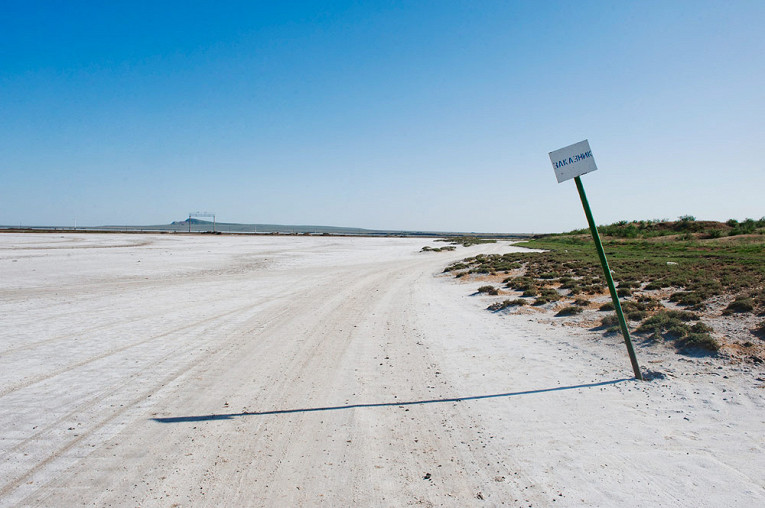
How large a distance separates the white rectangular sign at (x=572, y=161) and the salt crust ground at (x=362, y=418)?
3.21 metres

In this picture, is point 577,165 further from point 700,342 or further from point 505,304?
point 505,304

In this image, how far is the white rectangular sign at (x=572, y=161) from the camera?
601cm

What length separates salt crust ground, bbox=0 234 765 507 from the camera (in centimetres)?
378

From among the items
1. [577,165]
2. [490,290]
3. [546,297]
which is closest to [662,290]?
[546,297]

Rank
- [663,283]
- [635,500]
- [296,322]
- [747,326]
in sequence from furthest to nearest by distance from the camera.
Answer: [663,283], [296,322], [747,326], [635,500]

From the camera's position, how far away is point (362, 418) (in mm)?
5270

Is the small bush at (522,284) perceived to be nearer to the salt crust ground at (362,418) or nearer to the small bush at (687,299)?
the small bush at (687,299)

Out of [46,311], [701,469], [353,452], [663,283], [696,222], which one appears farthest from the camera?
[696,222]

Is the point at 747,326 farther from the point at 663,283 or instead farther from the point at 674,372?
the point at 663,283

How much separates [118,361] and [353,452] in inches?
214

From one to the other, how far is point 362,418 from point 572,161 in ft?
15.1

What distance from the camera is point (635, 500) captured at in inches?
142

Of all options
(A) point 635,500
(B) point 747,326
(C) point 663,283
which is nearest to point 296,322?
(A) point 635,500

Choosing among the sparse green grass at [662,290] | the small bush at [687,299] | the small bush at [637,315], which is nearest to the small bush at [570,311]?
the sparse green grass at [662,290]
